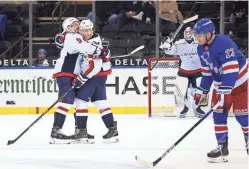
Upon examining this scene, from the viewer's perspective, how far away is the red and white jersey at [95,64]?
17.1 ft

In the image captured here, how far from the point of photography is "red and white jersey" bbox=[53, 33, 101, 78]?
514 cm

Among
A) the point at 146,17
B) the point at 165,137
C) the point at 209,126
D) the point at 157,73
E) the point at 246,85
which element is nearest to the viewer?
the point at 246,85

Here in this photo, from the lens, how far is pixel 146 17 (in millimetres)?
10570

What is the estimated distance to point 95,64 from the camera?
530 cm

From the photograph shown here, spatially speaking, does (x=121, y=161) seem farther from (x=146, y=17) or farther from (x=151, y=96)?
(x=146, y=17)

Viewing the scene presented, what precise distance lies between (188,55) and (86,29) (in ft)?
8.95

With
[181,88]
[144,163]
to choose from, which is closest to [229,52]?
[144,163]

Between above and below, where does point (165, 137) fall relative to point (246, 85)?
below

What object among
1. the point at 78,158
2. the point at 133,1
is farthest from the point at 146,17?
the point at 78,158

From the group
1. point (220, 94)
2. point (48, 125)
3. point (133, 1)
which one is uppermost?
point (133, 1)

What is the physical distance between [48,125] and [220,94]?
320cm

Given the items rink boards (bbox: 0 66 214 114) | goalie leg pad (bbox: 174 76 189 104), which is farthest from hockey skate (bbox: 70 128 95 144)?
rink boards (bbox: 0 66 214 114)

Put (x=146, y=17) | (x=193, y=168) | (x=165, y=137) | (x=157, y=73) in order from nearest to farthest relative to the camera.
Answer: (x=193, y=168), (x=165, y=137), (x=157, y=73), (x=146, y=17)

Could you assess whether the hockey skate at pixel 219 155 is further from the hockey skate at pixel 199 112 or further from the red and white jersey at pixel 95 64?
the hockey skate at pixel 199 112
